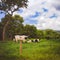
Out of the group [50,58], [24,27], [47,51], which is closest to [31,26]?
[24,27]

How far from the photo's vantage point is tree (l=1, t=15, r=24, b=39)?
34944mm

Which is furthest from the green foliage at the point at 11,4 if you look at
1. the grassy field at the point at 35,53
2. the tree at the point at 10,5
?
the grassy field at the point at 35,53

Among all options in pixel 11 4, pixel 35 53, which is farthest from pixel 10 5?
pixel 35 53

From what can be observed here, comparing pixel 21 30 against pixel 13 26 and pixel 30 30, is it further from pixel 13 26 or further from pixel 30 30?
pixel 13 26

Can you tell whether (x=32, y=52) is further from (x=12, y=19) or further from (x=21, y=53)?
(x=12, y=19)

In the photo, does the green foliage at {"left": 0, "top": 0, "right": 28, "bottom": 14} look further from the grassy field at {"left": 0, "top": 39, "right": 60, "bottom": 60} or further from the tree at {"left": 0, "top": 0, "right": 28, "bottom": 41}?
the grassy field at {"left": 0, "top": 39, "right": 60, "bottom": 60}

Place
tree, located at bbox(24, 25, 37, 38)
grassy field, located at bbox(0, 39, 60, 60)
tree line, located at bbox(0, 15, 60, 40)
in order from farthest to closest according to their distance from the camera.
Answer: tree, located at bbox(24, 25, 37, 38) < tree line, located at bbox(0, 15, 60, 40) < grassy field, located at bbox(0, 39, 60, 60)

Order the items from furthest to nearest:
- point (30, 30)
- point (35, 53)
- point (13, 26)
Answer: point (13, 26), point (30, 30), point (35, 53)

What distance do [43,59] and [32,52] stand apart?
Answer: 270 centimetres

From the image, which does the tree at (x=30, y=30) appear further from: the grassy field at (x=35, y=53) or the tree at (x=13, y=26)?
the grassy field at (x=35, y=53)

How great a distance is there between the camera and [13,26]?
36.3 m

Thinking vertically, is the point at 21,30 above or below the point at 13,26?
below

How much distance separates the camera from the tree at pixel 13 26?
34.9 metres

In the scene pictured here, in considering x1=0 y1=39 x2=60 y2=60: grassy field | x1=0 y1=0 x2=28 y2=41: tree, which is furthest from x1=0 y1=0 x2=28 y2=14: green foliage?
x1=0 y1=39 x2=60 y2=60: grassy field
